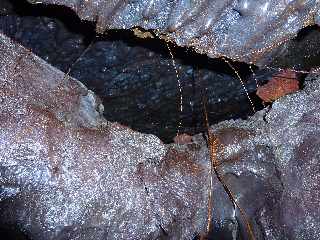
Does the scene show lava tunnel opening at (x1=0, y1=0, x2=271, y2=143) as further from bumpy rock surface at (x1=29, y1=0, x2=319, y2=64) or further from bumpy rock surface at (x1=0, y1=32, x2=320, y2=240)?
bumpy rock surface at (x1=0, y1=32, x2=320, y2=240)

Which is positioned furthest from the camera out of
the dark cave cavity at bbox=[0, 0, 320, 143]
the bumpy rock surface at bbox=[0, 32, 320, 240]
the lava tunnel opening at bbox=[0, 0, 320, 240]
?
the dark cave cavity at bbox=[0, 0, 320, 143]

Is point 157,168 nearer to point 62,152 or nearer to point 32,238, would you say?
point 62,152

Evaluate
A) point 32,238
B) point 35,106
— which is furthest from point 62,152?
point 32,238

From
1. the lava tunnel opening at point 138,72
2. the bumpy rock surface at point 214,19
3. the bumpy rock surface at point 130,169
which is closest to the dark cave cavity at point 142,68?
the lava tunnel opening at point 138,72

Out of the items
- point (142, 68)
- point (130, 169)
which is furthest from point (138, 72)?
point (130, 169)

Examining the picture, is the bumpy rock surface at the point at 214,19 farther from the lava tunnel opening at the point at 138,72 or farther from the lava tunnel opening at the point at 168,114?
the lava tunnel opening at the point at 138,72

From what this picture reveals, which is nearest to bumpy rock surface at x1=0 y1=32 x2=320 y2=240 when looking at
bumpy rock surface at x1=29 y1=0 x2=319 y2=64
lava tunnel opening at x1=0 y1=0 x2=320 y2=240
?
lava tunnel opening at x1=0 y1=0 x2=320 y2=240
